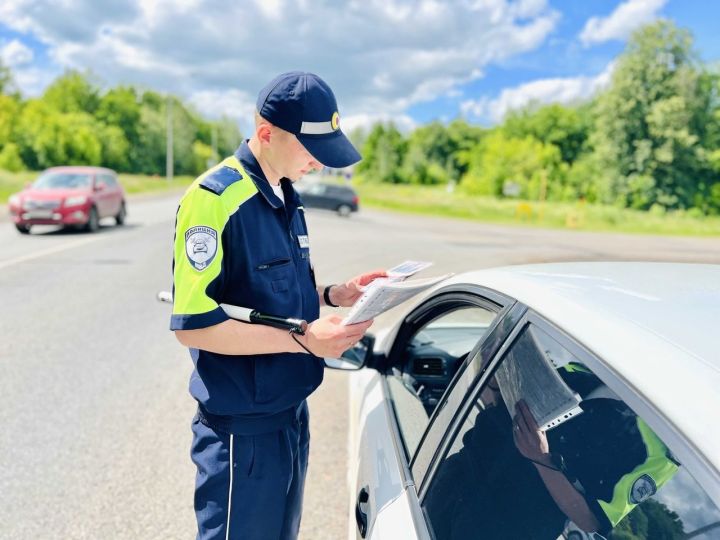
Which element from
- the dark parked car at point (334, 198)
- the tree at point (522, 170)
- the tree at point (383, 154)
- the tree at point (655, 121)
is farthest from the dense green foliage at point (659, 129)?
the tree at point (383, 154)

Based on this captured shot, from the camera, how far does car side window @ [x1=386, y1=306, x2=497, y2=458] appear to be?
6.23ft

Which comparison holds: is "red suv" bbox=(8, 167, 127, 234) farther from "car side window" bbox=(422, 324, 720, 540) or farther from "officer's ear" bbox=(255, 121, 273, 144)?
"car side window" bbox=(422, 324, 720, 540)

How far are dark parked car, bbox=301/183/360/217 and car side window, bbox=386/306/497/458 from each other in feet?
86.5

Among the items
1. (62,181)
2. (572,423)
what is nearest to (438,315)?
(572,423)

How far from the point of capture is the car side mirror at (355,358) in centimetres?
234

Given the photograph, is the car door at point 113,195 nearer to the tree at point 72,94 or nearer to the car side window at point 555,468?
the car side window at point 555,468

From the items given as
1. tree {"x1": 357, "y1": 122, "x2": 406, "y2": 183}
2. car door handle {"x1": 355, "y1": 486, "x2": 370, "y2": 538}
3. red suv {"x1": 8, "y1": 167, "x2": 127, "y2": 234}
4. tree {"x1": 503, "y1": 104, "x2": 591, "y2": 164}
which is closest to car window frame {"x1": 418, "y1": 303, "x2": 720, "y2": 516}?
car door handle {"x1": 355, "y1": 486, "x2": 370, "y2": 538}

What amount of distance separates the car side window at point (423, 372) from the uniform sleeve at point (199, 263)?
0.71m

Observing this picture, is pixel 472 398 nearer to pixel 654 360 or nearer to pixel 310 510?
pixel 654 360

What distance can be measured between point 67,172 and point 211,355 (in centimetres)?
1539

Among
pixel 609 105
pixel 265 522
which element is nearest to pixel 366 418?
pixel 265 522

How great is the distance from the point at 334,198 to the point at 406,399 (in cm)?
2723

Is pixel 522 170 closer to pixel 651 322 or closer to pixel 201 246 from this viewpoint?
pixel 201 246

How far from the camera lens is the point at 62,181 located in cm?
1468
